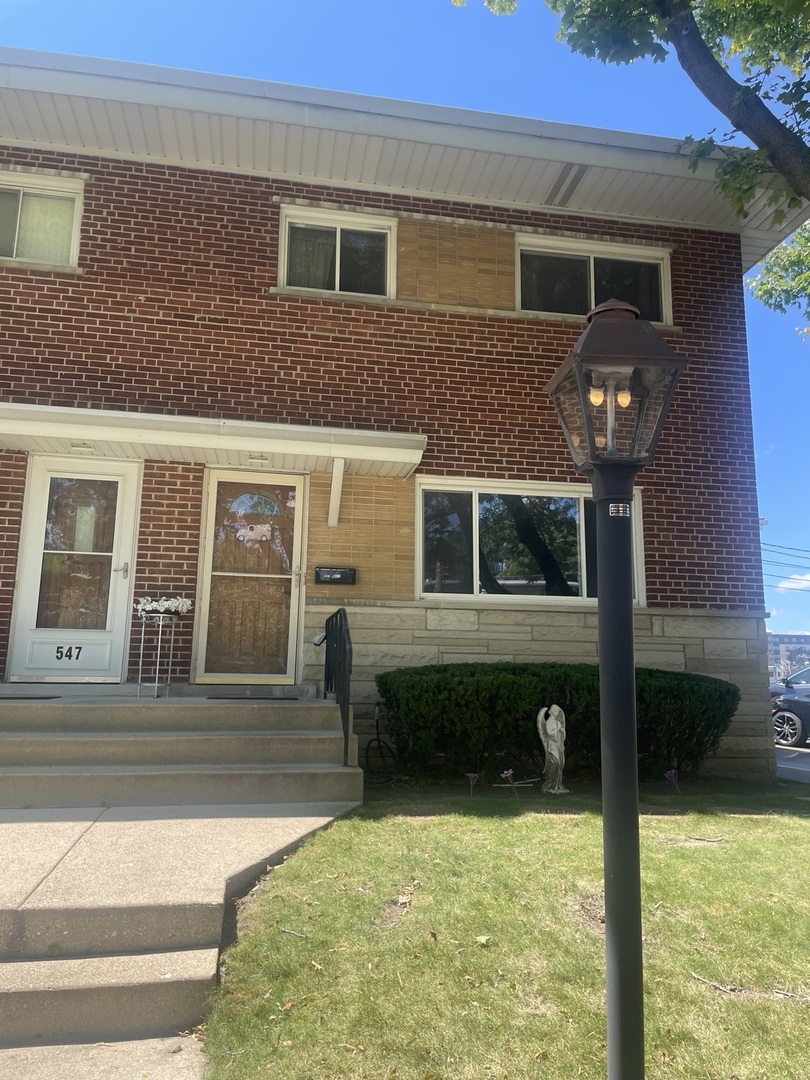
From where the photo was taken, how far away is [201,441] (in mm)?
6637

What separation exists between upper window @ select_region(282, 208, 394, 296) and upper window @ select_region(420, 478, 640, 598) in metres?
2.35

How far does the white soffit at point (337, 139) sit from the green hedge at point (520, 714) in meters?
5.08

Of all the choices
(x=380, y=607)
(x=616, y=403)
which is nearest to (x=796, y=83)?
(x=616, y=403)

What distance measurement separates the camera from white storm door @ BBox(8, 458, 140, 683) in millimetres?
7074

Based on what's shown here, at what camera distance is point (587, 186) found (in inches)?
Result: 323

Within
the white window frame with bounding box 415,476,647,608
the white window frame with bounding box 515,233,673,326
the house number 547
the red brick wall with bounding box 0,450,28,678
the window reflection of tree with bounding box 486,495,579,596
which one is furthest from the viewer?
the white window frame with bounding box 515,233,673,326

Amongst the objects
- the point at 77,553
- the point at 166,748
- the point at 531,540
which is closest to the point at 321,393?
the point at 531,540

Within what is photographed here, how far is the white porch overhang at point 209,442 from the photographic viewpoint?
6.41 m

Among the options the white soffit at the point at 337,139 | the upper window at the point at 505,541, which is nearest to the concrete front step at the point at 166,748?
the upper window at the point at 505,541

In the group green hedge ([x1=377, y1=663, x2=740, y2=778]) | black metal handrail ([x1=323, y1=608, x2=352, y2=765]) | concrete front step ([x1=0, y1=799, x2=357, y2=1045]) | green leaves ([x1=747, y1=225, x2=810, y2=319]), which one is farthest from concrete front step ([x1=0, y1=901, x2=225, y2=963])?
green leaves ([x1=747, y1=225, x2=810, y2=319])

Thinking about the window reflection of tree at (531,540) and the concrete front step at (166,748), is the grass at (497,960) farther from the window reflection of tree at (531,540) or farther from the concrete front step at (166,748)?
the window reflection of tree at (531,540)

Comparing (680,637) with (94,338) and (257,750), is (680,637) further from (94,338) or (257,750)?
(94,338)

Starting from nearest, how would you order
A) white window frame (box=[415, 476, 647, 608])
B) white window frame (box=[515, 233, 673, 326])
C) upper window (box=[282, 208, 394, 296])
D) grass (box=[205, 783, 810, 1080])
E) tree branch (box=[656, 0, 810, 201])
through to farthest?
grass (box=[205, 783, 810, 1080]) < tree branch (box=[656, 0, 810, 201]) < white window frame (box=[415, 476, 647, 608]) < upper window (box=[282, 208, 394, 296]) < white window frame (box=[515, 233, 673, 326])

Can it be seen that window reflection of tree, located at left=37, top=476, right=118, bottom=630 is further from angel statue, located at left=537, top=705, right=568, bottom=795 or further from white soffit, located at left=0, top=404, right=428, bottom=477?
angel statue, located at left=537, top=705, right=568, bottom=795
